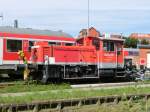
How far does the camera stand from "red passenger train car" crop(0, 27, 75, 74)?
27.5 metres

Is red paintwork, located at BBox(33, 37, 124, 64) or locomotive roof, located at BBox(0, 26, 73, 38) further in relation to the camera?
locomotive roof, located at BBox(0, 26, 73, 38)

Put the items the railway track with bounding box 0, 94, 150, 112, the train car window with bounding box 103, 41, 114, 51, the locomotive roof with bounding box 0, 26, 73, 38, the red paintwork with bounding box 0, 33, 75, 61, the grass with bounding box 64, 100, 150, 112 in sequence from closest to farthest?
the railway track with bounding box 0, 94, 150, 112 → the grass with bounding box 64, 100, 150, 112 → the red paintwork with bounding box 0, 33, 75, 61 → the locomotive roof with bounding box 0, 26, 73, 38 → the train car window with bounding box 103, 41, 114, 51

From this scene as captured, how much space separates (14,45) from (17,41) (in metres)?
0.34

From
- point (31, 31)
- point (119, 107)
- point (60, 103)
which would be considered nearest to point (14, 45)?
point (31, 31)

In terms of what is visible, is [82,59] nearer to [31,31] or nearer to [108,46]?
[108,46]

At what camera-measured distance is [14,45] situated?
2827cm

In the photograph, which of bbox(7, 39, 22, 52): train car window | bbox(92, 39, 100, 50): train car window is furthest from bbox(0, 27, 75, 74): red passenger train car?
bbox(92, 39, 100, 50): train car window

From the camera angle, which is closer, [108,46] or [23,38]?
[23,38]

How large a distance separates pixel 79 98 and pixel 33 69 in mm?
10642

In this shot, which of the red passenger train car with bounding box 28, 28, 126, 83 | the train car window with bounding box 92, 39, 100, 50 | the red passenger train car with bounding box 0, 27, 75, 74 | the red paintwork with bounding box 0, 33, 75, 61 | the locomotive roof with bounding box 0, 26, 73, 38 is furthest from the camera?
the train car window with bounding box 92, 39, 100, 50

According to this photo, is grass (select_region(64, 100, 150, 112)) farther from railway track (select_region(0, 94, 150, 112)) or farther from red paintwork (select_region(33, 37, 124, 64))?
red paintwork (select_region(33, 37, 124, 64))

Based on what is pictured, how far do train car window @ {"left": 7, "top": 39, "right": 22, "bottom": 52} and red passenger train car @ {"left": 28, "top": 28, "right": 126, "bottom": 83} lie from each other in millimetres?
1137

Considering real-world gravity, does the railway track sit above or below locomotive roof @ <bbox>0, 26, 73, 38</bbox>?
below

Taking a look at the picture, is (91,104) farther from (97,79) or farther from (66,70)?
(97,79)
